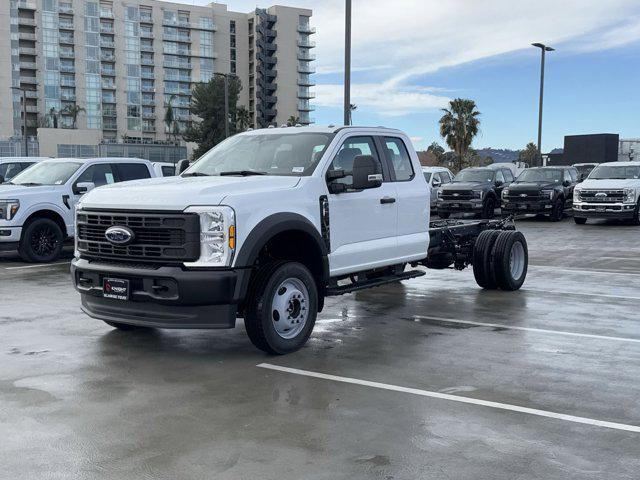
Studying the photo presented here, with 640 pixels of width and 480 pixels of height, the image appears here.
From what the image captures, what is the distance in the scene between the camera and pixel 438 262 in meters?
10.1

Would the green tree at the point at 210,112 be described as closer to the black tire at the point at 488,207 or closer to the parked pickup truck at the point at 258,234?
the black tire at the point at 488,207

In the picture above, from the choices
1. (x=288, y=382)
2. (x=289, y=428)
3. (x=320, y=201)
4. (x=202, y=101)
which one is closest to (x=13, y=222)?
(x=320, y=201)

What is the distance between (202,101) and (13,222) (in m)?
73.0

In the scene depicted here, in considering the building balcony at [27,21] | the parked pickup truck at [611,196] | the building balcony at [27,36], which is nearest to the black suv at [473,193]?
the parked pickup truck at [611,196]

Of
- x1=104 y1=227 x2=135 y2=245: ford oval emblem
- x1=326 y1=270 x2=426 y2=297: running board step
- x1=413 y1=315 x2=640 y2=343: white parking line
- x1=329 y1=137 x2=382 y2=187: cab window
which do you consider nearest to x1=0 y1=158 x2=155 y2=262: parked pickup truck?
Answer: x1=329 y1=137 x2=382 y2=187: cab window

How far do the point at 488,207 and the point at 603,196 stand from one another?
404cm

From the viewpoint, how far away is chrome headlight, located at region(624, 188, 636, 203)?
21.8 meters

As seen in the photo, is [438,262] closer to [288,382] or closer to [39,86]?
[288,382]

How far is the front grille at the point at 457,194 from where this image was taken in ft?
81.0

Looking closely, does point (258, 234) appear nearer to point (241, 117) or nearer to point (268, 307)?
point (268, 307)

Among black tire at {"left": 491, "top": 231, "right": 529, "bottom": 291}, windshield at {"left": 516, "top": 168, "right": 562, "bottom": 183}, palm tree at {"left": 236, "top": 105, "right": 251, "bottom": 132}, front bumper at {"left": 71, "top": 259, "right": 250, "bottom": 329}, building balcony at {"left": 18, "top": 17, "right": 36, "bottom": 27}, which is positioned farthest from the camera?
building balcony at {"left": 18, "top": 17, "right": 36, "bottom": 27}

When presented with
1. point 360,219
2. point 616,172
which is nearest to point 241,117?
point 616,172

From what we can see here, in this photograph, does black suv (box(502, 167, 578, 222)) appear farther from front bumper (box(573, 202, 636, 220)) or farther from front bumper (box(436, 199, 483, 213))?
front bumper (box(573, 202, 636, 220))

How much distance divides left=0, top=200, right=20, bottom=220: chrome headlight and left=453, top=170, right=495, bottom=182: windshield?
54.0ft
